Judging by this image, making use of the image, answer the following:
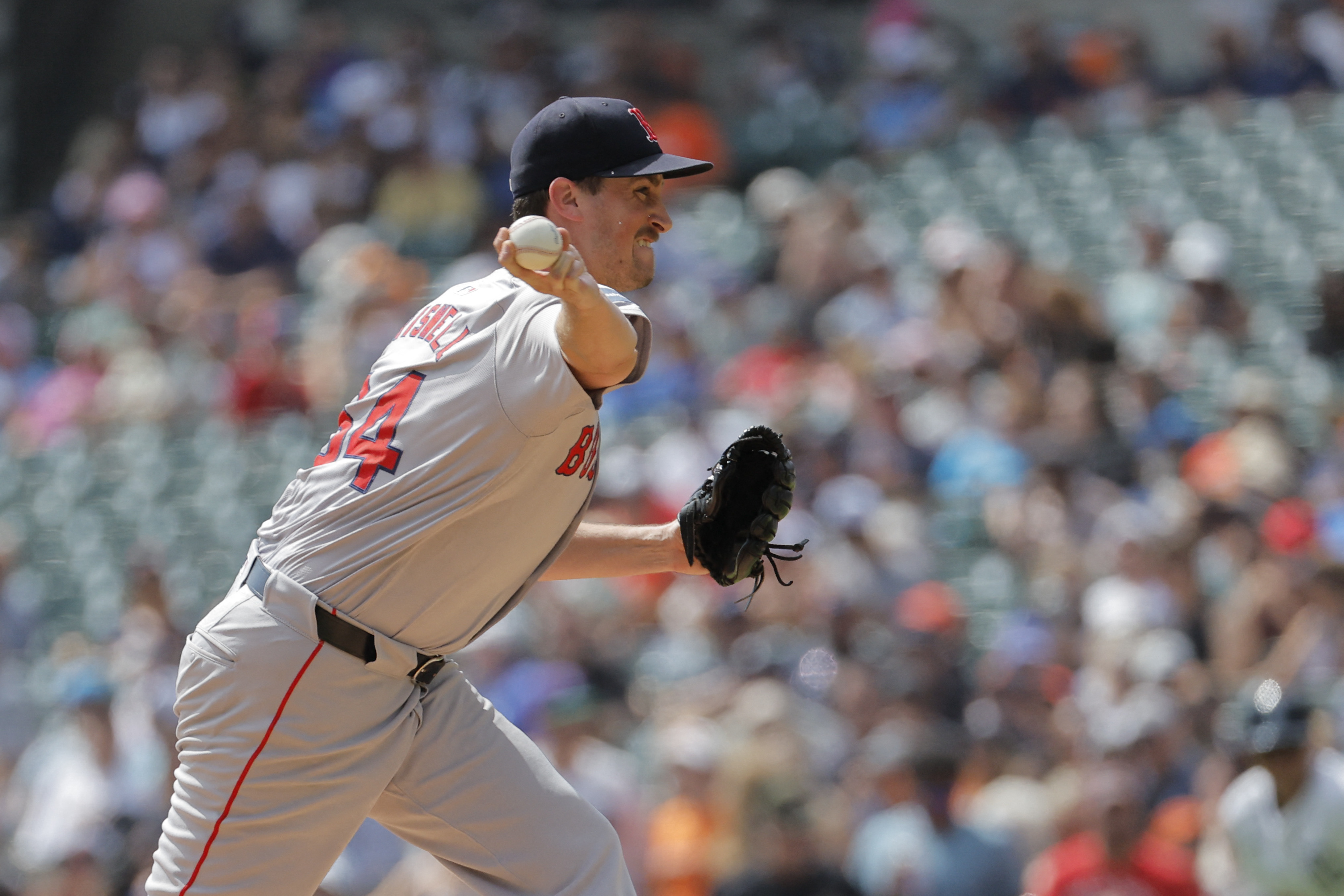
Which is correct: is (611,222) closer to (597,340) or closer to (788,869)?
(597,340)

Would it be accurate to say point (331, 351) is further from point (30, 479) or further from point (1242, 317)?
point (1242, 317)

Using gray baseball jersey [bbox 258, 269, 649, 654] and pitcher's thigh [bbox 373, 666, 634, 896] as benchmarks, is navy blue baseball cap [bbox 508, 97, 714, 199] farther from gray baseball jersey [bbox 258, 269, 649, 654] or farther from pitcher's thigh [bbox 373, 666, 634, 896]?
pitcher's thigh [bbox 373, 666, 634, 896]

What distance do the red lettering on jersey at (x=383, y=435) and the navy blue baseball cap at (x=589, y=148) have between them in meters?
0.45

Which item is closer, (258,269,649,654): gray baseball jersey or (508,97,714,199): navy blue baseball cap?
(258,269,649,654): gray baseball jersey

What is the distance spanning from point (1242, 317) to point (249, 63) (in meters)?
9.27

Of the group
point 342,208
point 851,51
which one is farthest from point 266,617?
point 851,51

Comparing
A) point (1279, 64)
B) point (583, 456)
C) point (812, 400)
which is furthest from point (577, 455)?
point (1279, 64)

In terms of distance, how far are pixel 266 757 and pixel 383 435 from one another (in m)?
0.63

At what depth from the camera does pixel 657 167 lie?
3.13 metres

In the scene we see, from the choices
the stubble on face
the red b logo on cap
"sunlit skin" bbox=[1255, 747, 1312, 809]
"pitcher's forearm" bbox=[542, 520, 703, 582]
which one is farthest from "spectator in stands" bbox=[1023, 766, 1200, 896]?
the red b logo on cap

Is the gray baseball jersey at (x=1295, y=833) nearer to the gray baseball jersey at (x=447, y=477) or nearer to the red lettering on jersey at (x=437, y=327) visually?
the gray baseball jersey at (x=447, y=477)

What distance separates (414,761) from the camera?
325 centimetres

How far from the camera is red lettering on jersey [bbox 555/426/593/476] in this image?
10.0 ft

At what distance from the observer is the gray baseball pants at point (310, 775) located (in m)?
3.06
